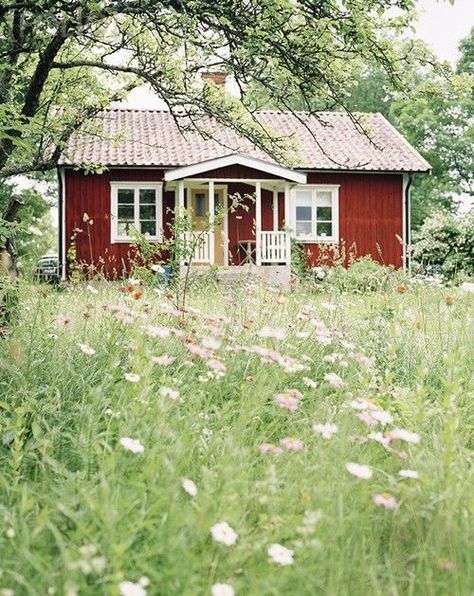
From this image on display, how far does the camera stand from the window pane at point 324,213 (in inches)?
858

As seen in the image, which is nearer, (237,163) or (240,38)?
(240,38)

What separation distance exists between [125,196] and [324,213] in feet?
18.9

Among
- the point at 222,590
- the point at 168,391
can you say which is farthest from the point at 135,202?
the point at 222,590

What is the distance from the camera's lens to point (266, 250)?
19.8 meters

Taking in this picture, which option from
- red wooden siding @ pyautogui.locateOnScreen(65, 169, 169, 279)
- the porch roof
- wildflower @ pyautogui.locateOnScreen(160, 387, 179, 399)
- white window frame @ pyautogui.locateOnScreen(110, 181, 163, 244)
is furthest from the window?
wildflower @ pyautogui.locateOnScreen(160, 387, 179, 399)

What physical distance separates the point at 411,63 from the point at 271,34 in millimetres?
1231

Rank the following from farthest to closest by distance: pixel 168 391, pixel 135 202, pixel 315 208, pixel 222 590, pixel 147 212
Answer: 1. pixel 315 208
2. pixel 147 212
3. pixel 135 202
4. pixel 168 391
5. pixel 222 590

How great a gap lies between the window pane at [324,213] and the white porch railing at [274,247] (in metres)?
2.35

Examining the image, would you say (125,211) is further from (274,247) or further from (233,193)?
(274,247)

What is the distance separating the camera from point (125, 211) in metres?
20.5

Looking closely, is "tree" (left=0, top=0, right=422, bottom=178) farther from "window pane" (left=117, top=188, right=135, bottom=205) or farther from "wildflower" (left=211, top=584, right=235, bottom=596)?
"window pane" (left=117, top=188, right=135, bottom=205)

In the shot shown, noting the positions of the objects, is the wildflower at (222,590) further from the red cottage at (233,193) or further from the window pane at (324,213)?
the window pane at (324,213)

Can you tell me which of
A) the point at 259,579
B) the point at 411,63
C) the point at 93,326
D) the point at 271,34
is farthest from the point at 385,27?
the point at 259,579

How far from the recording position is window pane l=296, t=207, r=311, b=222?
2173 centimetres
